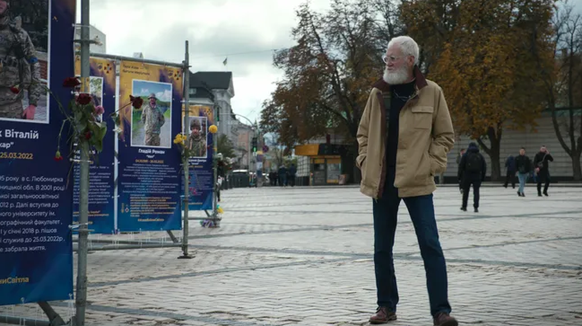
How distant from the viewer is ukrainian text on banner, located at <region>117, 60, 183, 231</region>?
35.9ft

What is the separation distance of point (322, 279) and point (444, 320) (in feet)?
9.62

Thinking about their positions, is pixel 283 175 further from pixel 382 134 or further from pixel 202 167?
pixel 382 134

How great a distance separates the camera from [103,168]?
432 inches

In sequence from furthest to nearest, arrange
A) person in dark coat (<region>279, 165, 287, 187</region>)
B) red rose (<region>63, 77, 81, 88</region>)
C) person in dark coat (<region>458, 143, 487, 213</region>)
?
person in dark coat (<region>279, 165, 287, 187</region>) < person in dark coat (<region>458, 143, 487, 213</region>) < red rose (<region>63, 77, 81, 88</region>)

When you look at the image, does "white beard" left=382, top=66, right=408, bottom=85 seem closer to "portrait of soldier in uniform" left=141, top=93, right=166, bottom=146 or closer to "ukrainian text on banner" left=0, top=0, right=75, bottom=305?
"ukrainian text on banner" left=0, top=0, right=75, bottom=305

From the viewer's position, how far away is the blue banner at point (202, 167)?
56.7ft

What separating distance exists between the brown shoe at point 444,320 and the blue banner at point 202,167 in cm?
1195

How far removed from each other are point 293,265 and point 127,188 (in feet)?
9.68

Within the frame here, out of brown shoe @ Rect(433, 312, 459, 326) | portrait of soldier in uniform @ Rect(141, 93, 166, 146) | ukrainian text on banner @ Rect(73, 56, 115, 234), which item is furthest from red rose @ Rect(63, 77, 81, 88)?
portrait of soldier in uniform @ Rect(141, 93, 166, 146)

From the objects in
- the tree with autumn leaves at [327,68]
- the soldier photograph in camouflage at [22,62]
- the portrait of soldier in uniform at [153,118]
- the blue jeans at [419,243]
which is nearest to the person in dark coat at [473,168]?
the portrait of soldier in uniform at [153,118]

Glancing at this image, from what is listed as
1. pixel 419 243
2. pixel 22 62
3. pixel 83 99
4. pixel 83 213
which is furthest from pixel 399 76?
pixel 22 62

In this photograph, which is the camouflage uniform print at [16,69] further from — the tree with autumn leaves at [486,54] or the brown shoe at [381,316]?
the tree with autumn leaves at [486,54]

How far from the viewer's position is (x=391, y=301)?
5840 mm

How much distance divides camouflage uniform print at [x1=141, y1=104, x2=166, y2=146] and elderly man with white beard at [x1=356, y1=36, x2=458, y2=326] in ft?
Result: 18.5
